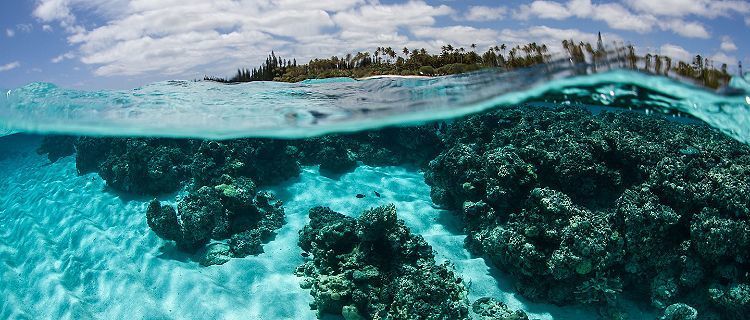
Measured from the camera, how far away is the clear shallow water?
29.5 ft

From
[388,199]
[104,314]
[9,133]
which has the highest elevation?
[9,133]

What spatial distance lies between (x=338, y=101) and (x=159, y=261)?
6.18 meters

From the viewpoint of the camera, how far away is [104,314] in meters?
8.62

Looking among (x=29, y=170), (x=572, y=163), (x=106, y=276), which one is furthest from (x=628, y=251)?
(x=29, y=170)

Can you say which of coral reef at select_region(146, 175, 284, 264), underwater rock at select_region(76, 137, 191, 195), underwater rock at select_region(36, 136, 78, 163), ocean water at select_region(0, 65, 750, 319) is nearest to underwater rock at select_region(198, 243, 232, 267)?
coral reef at select_region(146, 175, 284, 264)

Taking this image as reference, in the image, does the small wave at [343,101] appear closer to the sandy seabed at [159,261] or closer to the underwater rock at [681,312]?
the sandy seabed at [159,261]

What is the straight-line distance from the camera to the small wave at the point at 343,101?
29.2 feet

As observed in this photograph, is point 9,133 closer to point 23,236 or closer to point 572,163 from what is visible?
point 23,236

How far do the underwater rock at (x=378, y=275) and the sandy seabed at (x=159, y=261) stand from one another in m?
0.67

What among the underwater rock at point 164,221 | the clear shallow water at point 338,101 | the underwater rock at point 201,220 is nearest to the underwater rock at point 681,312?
the clear shallow water at point 338,101

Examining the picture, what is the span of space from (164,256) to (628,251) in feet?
34.2

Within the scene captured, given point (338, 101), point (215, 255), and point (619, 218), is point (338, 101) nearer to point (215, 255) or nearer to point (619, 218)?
point (215, 255)

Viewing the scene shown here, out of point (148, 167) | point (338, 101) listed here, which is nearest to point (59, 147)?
point (148, 167)

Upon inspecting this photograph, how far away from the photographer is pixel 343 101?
38.0 feet
